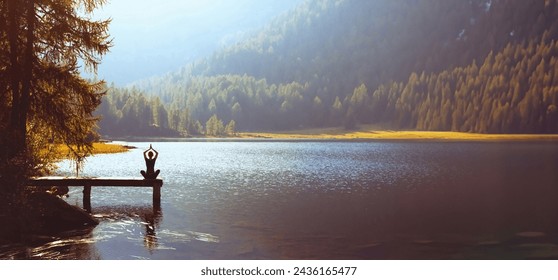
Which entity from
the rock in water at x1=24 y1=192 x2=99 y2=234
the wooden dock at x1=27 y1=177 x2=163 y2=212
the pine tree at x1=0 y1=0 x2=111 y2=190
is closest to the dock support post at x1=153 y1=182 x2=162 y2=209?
the wooden dock at x1=27 y1=177 x2=163 y2=212

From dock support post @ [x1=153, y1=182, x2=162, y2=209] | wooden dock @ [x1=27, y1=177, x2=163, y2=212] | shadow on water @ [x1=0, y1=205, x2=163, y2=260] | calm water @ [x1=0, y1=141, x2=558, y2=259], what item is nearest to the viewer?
shadow on water @ [x1=0, y1=205, x2=163, y2=260]

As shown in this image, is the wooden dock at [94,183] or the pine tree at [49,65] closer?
the pine tree at [49,65]

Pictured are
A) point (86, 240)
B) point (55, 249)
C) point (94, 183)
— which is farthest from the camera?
point (94, 183)

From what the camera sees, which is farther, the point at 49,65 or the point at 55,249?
the point at 49,65

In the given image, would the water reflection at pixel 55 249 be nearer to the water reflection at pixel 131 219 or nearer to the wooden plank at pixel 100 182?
the water reflection at pixel 131 219

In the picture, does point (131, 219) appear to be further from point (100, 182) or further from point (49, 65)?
point (49, 65)

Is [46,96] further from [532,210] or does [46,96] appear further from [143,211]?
[532,210]

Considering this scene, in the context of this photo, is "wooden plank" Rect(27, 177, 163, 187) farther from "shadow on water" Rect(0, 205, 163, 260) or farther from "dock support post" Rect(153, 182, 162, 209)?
"shadow on water" Rect(0, 205, 163, 260)

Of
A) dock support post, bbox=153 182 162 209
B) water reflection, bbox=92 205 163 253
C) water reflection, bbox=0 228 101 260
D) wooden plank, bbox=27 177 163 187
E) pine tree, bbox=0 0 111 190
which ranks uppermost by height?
pine tree, bbox=0 0 111 190

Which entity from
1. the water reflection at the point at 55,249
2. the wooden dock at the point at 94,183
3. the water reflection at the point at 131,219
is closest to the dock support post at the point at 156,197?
the wooden dock at the point at 94,183

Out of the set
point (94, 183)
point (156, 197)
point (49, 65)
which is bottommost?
point (156, 197)

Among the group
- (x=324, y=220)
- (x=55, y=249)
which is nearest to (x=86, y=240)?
(x=55, y=249)
